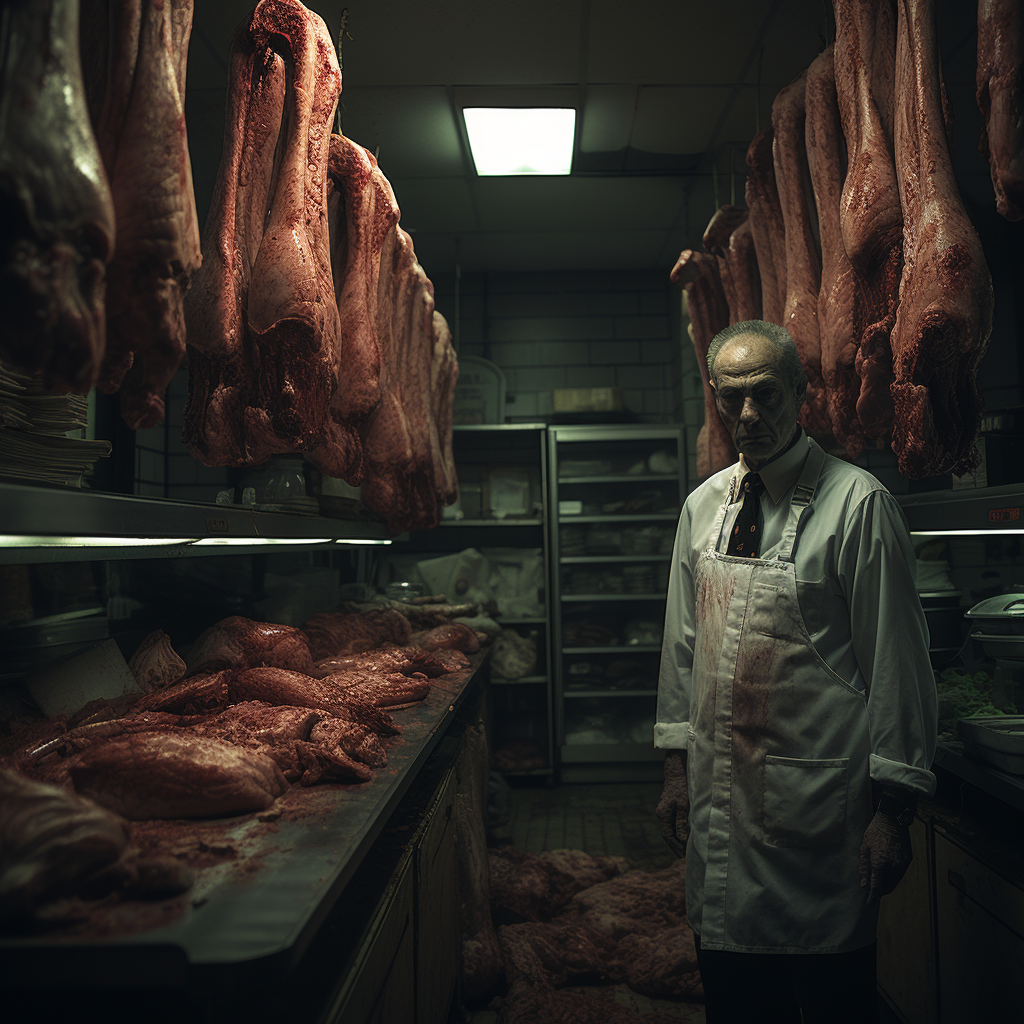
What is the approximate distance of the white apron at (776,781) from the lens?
1989 millimetres

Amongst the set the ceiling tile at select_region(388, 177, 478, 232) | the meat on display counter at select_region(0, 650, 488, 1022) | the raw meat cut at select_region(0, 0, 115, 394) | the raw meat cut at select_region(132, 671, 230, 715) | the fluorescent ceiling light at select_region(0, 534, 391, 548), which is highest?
the ceiling tile at select_region(388, 177, 478, 232)

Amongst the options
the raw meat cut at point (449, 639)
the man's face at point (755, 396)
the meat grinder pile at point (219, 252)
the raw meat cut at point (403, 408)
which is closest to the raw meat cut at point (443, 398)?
the raw meat cut at point (403, 408)

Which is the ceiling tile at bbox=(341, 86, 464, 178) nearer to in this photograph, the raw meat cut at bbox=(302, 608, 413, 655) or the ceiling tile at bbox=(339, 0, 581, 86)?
the ceiling tile at bbox=(339, 0, 581, 86)

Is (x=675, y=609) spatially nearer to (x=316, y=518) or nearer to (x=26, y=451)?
(x=316, y=518)

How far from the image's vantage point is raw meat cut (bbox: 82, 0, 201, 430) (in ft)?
3.51

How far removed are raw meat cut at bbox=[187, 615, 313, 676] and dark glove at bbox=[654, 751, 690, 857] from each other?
1.24m

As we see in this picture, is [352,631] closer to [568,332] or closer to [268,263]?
[268,263]

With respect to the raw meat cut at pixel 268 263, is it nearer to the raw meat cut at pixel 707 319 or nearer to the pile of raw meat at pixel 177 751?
the pile of raw meat at pixel 177 751

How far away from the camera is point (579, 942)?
3.28m

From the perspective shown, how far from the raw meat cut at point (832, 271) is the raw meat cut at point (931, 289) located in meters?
0.35

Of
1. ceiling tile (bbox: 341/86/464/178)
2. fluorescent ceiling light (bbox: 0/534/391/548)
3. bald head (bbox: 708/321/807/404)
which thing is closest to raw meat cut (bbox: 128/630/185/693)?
fluorescent ceiling light (bbox: 0/534/391/548)

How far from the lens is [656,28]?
356cm

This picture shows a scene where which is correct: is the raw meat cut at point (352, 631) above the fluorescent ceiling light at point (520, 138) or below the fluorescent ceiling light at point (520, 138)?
below

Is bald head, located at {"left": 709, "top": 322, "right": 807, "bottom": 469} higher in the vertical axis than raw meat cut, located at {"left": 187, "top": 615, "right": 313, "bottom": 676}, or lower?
higher
